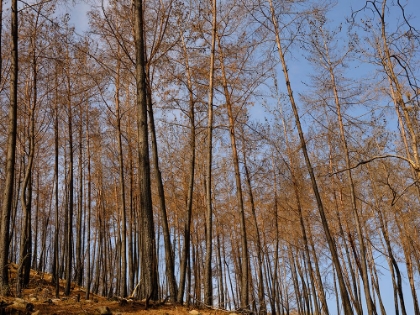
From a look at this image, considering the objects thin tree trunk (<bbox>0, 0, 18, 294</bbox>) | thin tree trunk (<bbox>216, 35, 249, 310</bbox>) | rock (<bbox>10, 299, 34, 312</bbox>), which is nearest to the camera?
rock (<bbox>10, 299, 34, 312</bbox>)

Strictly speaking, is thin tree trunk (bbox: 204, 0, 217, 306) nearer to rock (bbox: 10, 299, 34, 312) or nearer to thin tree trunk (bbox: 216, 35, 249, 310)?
thin tree trunk (bbox: 216, 35, 249, 310)

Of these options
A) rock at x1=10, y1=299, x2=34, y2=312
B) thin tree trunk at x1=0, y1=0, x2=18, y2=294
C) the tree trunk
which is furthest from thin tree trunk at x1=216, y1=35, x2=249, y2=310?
thin tree trunk at x1=0, y1=0, x2=18, y2=294

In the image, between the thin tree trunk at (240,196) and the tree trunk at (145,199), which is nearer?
the tree trunk at (145,199)

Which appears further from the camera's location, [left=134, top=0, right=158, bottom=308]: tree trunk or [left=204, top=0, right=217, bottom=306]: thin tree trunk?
[left=204, top=0, right=217, bottom=306]: thin tree trunk

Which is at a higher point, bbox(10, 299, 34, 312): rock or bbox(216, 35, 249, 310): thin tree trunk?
bbox(216, 35, 249, 310): thin tree trunk

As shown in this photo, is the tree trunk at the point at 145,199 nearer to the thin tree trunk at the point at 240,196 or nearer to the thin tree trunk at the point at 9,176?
the thin tree trunk at the point at 9,176

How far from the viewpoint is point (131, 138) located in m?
13.9

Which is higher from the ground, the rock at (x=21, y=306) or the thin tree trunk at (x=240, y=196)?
the thin tree trunk at (x=240, y=196)

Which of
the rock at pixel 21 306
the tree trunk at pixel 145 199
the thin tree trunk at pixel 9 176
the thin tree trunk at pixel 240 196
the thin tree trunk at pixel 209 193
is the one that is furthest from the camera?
the thin tree trunk at pixel 240 196

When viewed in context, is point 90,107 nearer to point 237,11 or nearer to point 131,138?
point 131,138

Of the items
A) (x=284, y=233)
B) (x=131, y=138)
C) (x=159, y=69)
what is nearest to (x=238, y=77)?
(x=159, y=69)

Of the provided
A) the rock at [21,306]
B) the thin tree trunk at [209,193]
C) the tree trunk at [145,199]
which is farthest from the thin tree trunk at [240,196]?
the rock at [21,306]

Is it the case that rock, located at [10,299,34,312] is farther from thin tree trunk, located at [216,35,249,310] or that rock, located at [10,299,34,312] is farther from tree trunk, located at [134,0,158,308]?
thin tree trunk, located at [216,35,249,310]

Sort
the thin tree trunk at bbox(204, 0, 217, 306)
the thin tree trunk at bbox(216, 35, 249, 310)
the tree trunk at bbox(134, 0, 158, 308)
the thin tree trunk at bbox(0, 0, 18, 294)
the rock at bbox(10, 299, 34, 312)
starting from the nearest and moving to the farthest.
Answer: the rock at bbox(10, 299, 34, 312) → the tree trunk at bbox(134, 0, 158, 308) → the thin tree trunk at bbox(0, 0, 18, 294) → the thin tree trunk at bbox(204, 0, 217, 306) → the thin tree trunk at bbox(216, 35, 249, 310)
